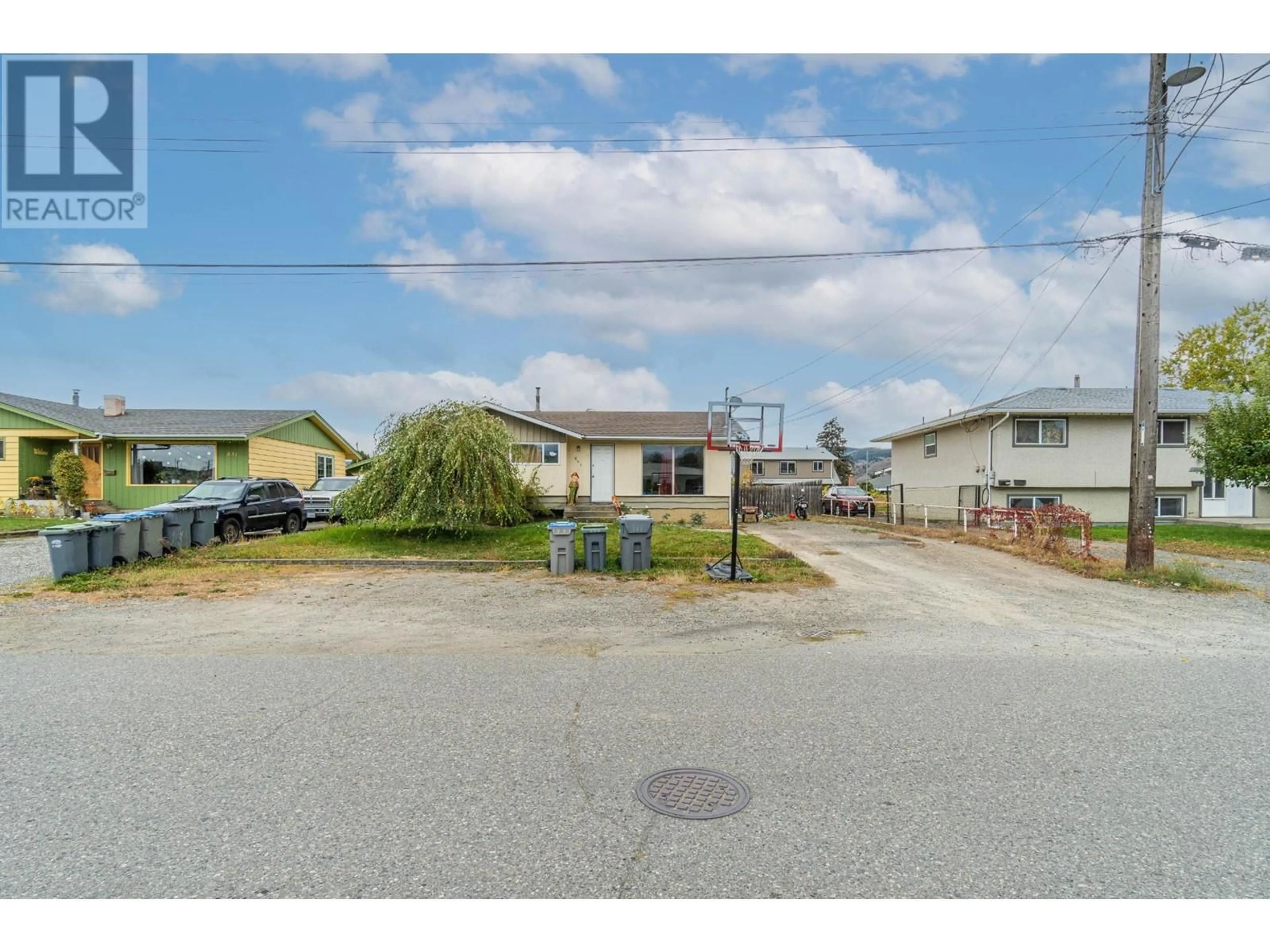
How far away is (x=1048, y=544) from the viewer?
14.1 m

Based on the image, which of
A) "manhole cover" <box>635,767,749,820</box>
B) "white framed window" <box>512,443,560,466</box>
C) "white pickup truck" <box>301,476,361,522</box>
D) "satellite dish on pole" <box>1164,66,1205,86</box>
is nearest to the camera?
"manhole cover" <box>635,767,749,820</box>

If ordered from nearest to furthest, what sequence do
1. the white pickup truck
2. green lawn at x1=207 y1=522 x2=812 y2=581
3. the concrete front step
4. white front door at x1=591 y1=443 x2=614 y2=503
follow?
green lawn at x1=207 y1=522 x2=812 y2=581, the concrete front step, the white pickup truck, white front door at x1=591 y1=443 x2=614 y2=503

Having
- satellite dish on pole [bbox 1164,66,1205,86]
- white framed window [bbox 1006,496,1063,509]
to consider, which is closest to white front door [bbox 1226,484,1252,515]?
white framed window [bbox 1006,496,1063,509]

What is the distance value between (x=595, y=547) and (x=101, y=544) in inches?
328

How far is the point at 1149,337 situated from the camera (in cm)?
1136

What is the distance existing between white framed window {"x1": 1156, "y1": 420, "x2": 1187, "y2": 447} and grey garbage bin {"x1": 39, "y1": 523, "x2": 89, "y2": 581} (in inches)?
1154

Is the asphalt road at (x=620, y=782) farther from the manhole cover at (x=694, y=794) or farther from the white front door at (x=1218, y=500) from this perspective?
the white front door at (x=1218, y=500)

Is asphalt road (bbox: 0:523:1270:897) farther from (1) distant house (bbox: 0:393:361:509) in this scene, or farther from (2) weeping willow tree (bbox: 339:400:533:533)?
(1) distant house (bbox: 0:393:361:509)

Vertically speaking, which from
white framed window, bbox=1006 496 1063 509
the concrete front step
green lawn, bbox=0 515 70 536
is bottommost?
green lawn, bbox=0 515 70 536

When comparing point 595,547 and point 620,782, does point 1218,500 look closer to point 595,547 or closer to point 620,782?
point 595,547

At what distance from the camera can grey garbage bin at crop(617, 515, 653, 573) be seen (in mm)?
11906

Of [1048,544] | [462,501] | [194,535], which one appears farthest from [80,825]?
[1048,544]

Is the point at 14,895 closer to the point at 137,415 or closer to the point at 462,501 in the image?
the point at 462,501

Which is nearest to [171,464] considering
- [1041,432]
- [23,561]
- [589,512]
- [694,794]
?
[23,561]
